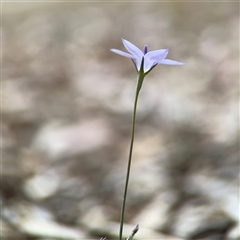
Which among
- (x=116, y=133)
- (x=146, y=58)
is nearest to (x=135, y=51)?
(x=146, y=58)

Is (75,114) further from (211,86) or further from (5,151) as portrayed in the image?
(211,86)

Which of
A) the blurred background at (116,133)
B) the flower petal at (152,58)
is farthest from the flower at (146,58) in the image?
the blurred background at (116,133)

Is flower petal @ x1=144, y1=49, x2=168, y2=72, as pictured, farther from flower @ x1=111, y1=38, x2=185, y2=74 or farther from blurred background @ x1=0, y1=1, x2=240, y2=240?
blurred background @ x1=0, y1=1, x2=240, y2=240

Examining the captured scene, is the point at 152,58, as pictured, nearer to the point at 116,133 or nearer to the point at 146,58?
the point at 146,58

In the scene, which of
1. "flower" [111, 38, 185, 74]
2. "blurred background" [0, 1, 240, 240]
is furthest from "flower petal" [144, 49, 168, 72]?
"blurred background" [0, 1, 240, 240]

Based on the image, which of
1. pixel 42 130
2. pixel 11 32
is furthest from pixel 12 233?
pixel 11 32
